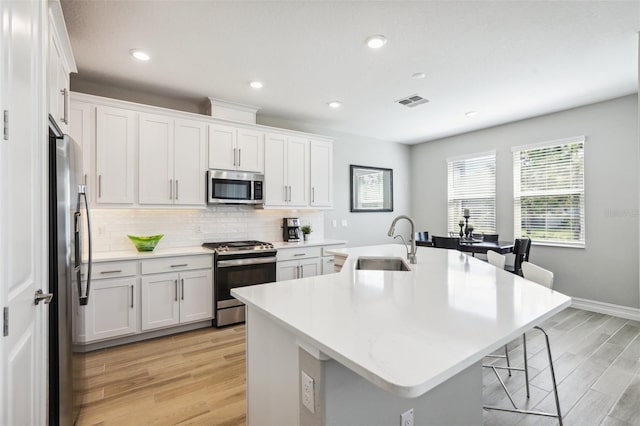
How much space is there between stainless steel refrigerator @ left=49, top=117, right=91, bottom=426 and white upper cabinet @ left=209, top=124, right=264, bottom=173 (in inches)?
78.1

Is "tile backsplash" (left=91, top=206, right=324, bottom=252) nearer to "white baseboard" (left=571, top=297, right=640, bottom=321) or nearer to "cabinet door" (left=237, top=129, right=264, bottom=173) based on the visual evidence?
"cabinet door" (left=237, top=129, right=264, bottom=173)

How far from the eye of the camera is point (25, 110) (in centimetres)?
117

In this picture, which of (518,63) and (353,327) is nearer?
(353,327)

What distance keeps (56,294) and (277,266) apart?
2622mm

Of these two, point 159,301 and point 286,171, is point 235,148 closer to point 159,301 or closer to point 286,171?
point 286,171

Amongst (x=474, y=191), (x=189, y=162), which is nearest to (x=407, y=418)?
(x=189, y=162)

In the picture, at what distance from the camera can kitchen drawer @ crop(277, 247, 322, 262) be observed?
408 centimetres

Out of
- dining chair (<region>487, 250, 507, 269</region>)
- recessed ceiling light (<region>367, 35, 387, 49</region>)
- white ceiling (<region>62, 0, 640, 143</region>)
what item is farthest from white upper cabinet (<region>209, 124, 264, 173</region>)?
dining chair (<region>487, 250, 507, 269</region>)

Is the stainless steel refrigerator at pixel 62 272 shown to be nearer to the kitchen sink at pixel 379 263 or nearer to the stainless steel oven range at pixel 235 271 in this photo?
the stainless steel oven range at pixel 235 271

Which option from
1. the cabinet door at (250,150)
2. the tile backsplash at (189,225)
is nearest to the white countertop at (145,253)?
the tile backsplash at (189,225)

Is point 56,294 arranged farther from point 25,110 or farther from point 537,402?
point 537,402

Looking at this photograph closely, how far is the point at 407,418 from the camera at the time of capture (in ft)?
4.46

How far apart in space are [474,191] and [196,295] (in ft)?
15.4

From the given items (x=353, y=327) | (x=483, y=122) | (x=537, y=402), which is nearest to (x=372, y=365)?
(x=353, y=327)
